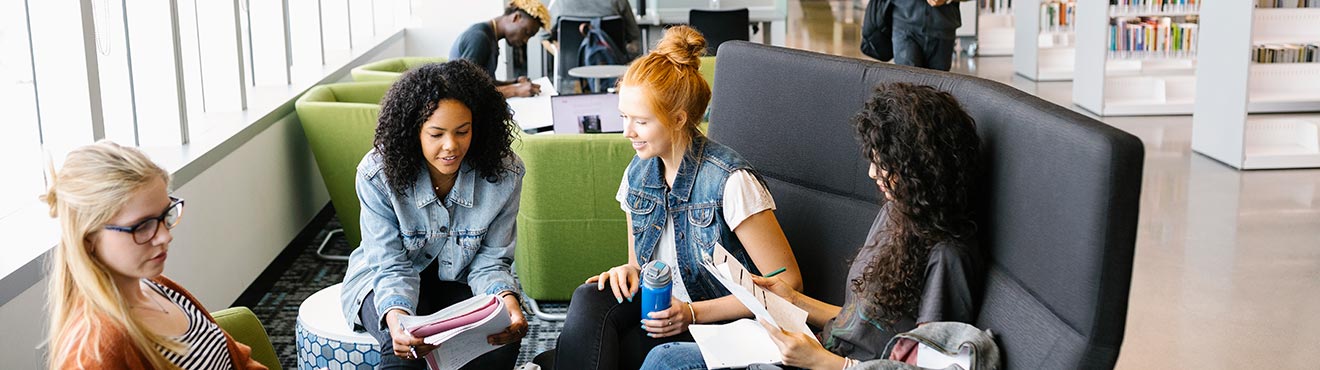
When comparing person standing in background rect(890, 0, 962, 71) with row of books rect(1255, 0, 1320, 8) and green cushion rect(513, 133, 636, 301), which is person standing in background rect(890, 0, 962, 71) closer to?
row of books rect(1255, 0, 1320, 8)

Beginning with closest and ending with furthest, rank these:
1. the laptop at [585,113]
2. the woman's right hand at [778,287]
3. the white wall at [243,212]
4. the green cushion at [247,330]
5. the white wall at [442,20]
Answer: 1. the woman's right hand at [778,287]
2. the green cushion at [247,330]
3. the white wall at [243,212]
4. the laptop at [585,113]
5. the white wall at [442,20]

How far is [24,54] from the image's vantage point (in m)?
3.33

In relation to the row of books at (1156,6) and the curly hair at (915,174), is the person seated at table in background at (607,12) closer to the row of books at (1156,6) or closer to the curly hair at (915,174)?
the row of books at (1156,6)

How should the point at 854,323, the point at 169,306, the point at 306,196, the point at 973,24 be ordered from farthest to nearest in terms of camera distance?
the point at 973,24, the point at 306,196, the point at 854,323, the point at 169,306

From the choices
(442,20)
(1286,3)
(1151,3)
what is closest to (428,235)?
(442,20)

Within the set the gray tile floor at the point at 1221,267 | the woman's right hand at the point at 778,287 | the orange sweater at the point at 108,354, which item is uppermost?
the orange sweater at the point at 108,354

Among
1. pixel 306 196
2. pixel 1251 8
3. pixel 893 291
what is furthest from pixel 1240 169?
pixel 893 291

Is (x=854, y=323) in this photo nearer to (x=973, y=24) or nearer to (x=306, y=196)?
(x=306, y=196)

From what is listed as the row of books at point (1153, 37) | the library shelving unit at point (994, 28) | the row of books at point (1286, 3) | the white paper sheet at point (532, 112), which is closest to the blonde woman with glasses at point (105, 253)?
the white paper sheet at point (532, 112)

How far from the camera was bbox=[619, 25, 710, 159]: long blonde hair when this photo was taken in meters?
2.62

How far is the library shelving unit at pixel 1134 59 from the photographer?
28.4 ft

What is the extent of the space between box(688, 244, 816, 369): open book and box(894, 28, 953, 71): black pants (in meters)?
4.91

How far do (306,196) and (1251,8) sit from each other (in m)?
5.10

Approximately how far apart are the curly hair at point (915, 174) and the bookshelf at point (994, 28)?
35.1 feet
